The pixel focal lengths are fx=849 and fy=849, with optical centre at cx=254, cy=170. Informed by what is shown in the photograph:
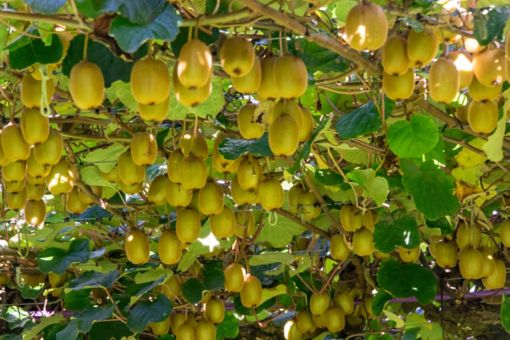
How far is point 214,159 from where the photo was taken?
1936 mm

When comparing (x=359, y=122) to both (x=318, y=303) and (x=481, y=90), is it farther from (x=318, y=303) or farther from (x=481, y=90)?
(x=318, y=303)

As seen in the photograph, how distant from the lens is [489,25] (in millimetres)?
1400

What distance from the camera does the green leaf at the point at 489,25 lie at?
139 centimetres

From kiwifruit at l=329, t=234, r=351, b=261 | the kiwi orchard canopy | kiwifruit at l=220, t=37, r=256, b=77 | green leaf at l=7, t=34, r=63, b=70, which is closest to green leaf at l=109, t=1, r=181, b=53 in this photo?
the kiwi orchard canopy

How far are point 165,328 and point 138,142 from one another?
107cm

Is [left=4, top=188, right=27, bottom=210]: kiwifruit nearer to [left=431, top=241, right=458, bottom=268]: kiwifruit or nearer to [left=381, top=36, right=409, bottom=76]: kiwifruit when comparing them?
[left=381, top=36, right=409, bottom=76]: kiwifruit

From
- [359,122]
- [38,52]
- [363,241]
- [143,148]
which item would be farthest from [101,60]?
[363,241]

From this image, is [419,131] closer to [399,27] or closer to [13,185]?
[399,27]

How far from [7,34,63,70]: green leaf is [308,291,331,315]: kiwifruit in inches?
56.1

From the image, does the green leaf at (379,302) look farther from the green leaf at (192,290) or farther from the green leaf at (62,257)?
the green leaf at (62,257)

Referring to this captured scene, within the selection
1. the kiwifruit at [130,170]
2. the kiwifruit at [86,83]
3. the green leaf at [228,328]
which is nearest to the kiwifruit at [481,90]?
the kiwifruit at [86,83]

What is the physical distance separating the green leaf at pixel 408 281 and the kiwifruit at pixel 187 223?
0.71m

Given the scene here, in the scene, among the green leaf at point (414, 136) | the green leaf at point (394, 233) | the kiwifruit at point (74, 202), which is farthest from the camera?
the kiwifruit at point (74, 202)

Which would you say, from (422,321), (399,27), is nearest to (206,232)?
(422,321)
